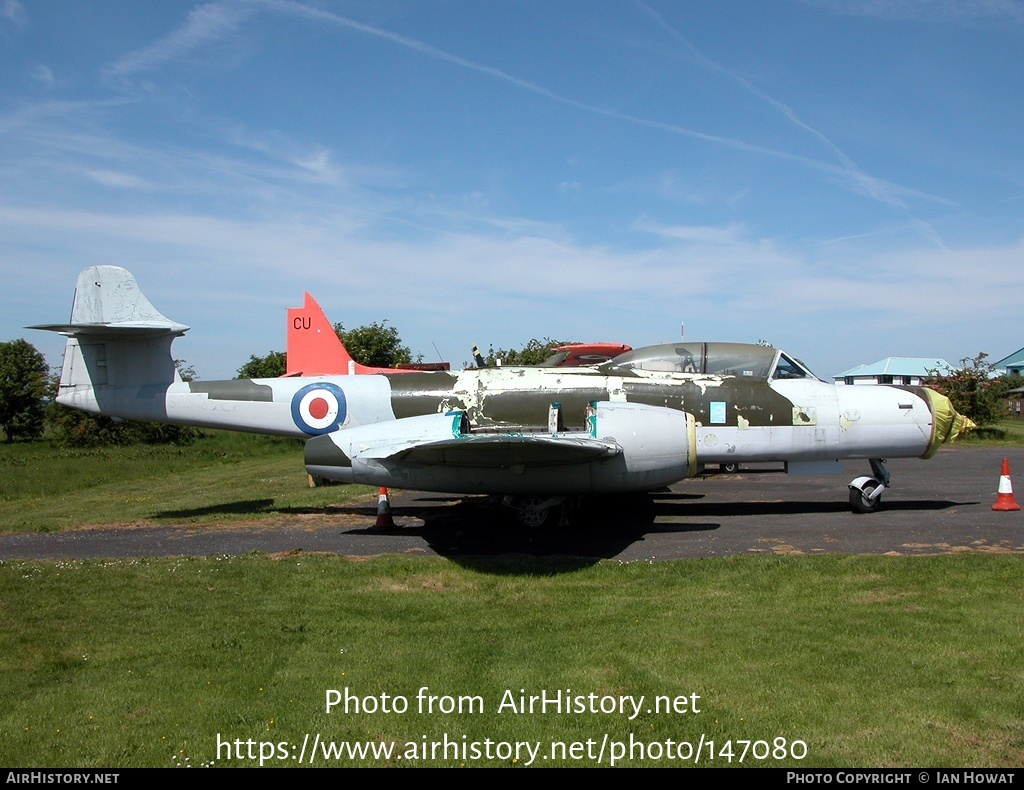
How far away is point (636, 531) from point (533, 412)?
87.8 inches

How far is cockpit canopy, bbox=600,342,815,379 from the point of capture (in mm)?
11555

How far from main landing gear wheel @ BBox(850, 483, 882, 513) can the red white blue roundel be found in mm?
7838

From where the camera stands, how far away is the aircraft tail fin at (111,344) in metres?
11.9

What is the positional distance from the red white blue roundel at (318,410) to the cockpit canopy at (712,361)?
416 cm

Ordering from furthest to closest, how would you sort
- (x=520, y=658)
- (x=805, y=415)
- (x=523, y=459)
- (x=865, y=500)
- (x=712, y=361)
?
(x=712, y=361) → (x=865, y=500) → (x=805, y=415) → (x=523, y=459) → (x=520, y=658)

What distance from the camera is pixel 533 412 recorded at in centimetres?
1120

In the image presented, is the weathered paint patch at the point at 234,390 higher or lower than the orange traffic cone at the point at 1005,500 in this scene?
higher

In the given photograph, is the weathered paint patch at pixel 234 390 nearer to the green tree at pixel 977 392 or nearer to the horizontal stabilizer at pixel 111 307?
the horizontal stabilizer at pixel 111 307

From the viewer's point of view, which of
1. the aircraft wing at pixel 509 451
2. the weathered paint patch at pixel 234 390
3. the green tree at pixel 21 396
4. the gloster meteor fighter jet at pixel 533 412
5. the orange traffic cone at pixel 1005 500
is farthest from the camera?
the green tree at pixel 21 396

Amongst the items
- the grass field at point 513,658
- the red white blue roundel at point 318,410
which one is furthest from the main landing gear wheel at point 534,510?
the red white blue roundel at point 318,410

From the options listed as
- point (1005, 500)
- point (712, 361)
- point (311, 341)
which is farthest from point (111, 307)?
point (1005, 500)

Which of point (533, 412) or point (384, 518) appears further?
point (384, 518)

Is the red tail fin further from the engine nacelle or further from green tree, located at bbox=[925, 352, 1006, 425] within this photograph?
green tree, located at bbox=[925, 352, 1006, 425]

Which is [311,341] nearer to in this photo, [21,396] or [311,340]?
[311,340]
